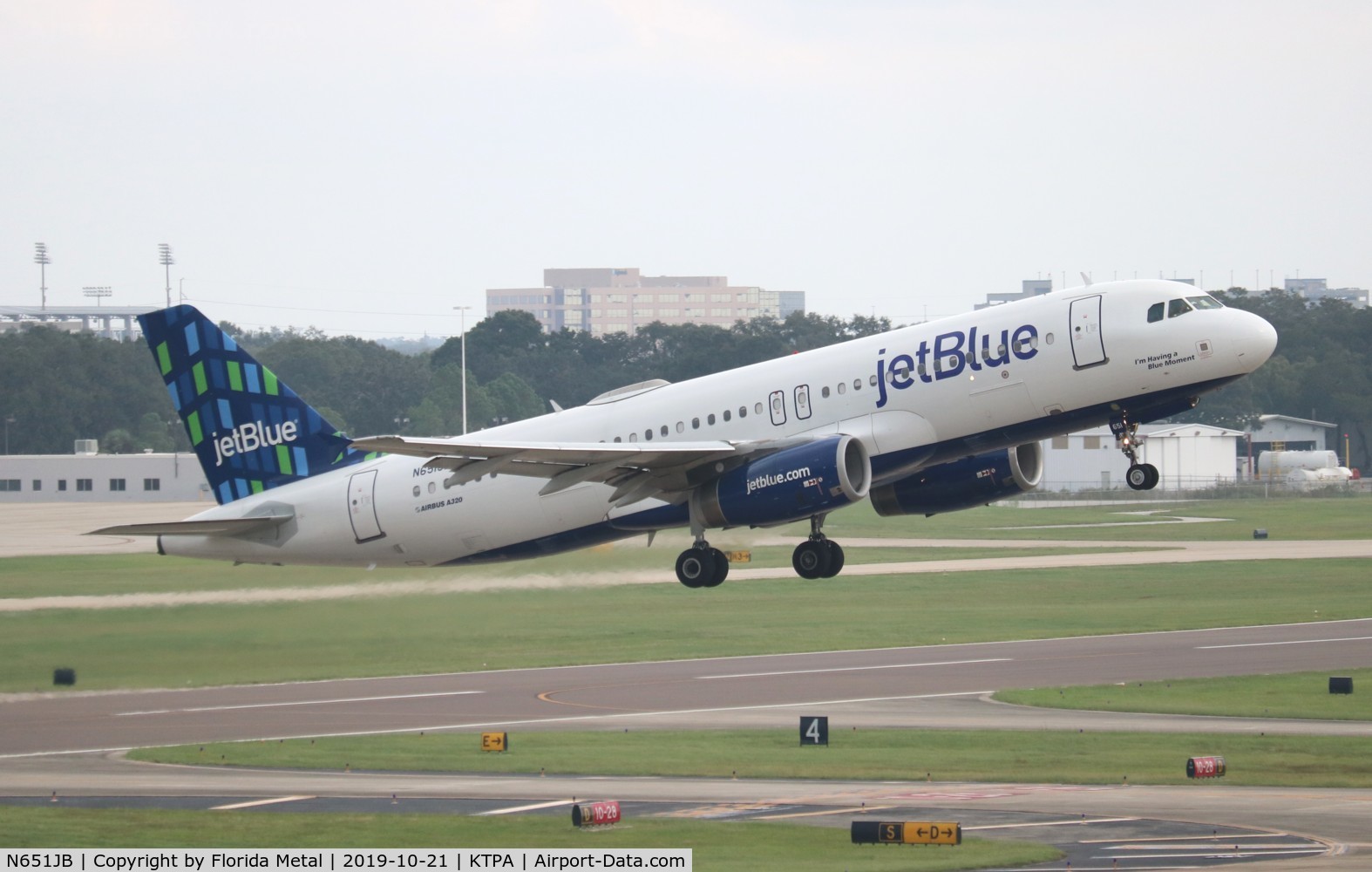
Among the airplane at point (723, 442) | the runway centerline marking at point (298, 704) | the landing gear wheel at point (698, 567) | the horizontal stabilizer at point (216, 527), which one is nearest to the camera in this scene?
the airplane at point (723, 442)

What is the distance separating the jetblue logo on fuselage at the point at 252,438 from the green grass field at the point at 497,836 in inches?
398

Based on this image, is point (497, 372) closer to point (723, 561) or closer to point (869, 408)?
point (723, 561)

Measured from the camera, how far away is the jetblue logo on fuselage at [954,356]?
4059 cm

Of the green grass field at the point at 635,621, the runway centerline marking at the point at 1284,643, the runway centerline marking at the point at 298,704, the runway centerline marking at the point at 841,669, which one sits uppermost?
the green grass field at the point at 635,621

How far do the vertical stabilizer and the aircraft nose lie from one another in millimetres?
23819

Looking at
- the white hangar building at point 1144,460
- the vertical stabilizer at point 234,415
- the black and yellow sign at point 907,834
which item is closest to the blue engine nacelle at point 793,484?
the black and yellow sign at point 907,834

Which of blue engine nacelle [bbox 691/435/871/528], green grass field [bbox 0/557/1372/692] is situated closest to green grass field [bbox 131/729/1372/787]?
green grass field [bbox 0/557/1372/692]

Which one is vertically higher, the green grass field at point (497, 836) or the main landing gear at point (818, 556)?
the main landing gear at point (818, 556)

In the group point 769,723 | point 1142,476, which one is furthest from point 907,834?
point 769,723

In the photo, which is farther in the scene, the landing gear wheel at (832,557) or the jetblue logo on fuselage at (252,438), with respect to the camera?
the jetblue logo on fuselage at (252,438)

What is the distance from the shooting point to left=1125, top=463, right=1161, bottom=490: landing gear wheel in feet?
131

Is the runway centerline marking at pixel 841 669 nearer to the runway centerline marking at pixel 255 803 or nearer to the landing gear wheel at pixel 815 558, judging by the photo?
the runway centerline marking at pixel 255 803

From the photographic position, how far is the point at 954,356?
4103 centimetres

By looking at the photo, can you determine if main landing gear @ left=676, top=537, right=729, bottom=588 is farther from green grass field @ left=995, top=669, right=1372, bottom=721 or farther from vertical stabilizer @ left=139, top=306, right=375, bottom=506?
green grass field @ left=995, top=669, right=1372, bottom=721
